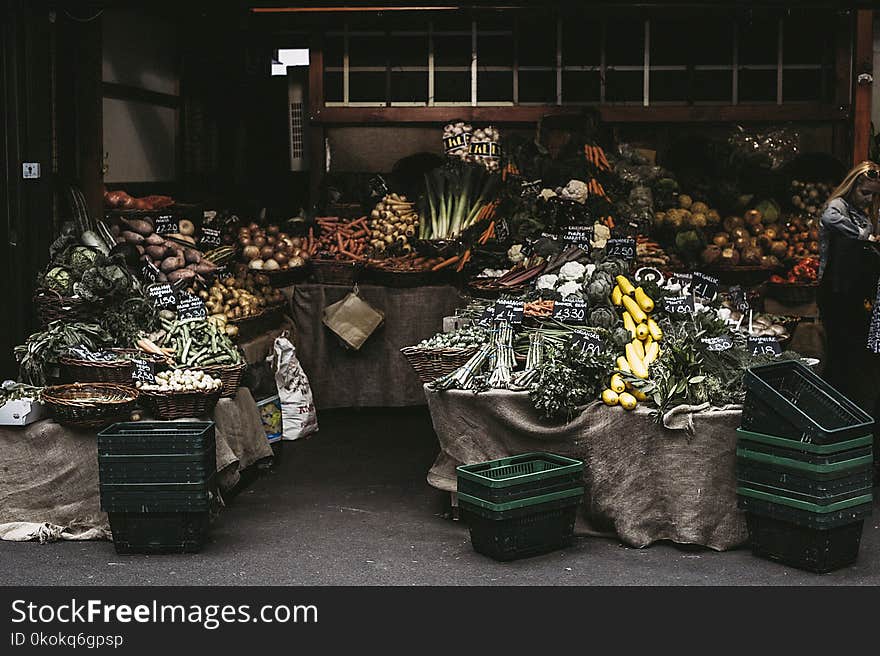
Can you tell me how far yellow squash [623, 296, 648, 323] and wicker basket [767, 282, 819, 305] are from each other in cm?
299

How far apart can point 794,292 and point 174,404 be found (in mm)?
5176

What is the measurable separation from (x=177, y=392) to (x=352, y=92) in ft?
17.2

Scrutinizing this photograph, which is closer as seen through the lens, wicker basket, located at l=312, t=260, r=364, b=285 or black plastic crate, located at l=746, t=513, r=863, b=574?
black plastic crate, located at l=746, t=513, r=863, b=574

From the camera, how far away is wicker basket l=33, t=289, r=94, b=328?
22.2 feet

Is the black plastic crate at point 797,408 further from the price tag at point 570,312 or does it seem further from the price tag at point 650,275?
the price tag at point 650,275

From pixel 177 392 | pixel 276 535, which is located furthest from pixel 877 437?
pixel 177 392

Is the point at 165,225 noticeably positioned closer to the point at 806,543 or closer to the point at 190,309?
the point at 190,309

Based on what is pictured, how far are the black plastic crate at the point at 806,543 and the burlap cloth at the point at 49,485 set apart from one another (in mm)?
3309

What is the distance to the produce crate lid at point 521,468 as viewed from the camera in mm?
5770

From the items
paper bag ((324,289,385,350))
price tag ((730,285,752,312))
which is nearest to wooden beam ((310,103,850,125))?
paper bag ((324,289,385,350))

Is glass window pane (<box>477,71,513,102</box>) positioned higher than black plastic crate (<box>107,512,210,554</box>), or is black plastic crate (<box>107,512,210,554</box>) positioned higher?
glass window pane (<box>477,71,513,102</box>)

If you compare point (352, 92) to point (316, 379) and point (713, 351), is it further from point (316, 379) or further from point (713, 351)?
point (713, 351)

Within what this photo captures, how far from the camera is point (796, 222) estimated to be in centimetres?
967

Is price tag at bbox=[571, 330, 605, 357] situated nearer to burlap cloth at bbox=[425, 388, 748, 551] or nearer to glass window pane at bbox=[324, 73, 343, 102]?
burlap cloth at bbox=[425, 388, 748, 551]
